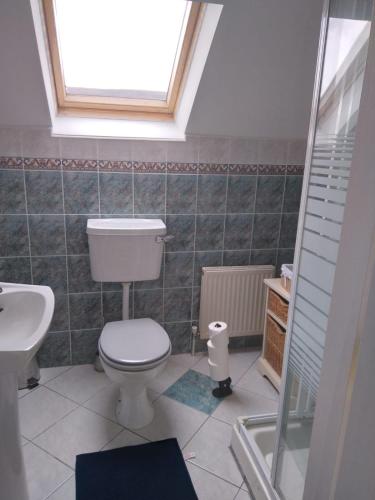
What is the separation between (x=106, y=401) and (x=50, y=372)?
50 centimetres

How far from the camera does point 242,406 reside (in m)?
2.19

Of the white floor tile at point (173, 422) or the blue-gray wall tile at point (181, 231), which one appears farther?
the blue-gray wall tile at point (181, 231)

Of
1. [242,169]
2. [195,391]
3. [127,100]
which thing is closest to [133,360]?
[195,391]

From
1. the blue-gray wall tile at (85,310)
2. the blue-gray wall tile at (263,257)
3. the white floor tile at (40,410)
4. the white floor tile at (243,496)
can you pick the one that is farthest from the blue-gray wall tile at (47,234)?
the white floor tile at (243,496)

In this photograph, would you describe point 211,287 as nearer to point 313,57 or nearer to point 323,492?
point 313,57

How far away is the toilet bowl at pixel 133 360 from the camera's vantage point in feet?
5.92

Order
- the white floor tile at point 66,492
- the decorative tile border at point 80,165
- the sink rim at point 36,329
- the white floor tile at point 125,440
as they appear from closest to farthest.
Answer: the sink rim at point 36,329, the white floor tile at point 66,492, the white floor tile at point 125,440, the decorative tile border at point 80,165

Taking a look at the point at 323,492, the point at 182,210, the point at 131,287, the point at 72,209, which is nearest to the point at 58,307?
the point at 131,287

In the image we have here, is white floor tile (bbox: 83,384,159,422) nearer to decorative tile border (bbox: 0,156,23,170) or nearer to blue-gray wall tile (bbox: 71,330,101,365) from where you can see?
blue-gray wall tile (bbox: 71,330,101,365)

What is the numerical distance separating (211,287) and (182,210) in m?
0.55

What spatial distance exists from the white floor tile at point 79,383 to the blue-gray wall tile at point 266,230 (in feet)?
4.38

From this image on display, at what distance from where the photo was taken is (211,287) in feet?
8.43

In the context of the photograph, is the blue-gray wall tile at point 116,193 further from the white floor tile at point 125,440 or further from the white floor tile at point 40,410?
the white floor tile at point 125,440

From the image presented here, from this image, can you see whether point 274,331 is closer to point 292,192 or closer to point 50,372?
point 292,192
